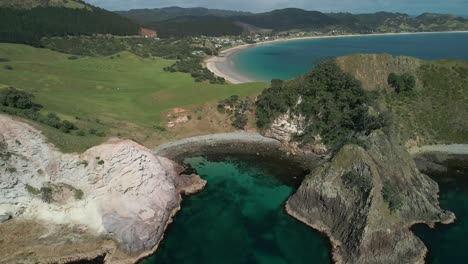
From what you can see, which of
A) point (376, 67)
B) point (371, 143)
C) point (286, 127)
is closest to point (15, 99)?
point (286, 127)

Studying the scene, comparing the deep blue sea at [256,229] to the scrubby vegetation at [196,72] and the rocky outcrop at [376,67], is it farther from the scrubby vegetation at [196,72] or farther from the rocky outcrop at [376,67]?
the scrubby vegetation at [196,72]

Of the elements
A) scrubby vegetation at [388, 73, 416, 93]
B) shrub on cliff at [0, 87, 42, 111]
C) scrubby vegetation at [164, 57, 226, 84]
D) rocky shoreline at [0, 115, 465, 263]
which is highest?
shrub on cliff at [0, 87, 42, 111]

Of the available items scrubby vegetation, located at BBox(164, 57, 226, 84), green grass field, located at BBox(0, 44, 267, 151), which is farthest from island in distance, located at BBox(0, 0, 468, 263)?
scrubby vegetation, located at BBox(164, 57, 226, 84)

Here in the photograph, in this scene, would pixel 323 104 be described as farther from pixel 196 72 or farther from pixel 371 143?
pixel 196 72

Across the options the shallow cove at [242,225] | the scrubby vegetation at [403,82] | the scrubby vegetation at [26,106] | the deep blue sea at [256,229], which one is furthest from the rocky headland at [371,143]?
the scrubby vegetation at [26,106]

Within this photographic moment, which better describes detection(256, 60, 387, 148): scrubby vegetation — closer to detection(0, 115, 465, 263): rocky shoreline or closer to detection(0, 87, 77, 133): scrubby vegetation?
detection(0, 115, 465, 263): rocky shoreline

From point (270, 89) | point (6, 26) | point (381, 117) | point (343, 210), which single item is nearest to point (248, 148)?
point (270, 89)
